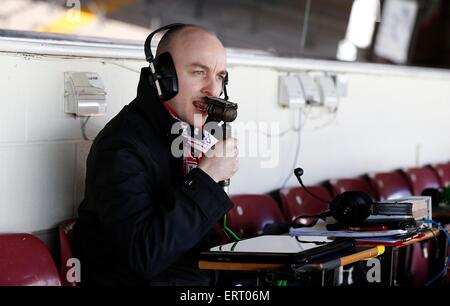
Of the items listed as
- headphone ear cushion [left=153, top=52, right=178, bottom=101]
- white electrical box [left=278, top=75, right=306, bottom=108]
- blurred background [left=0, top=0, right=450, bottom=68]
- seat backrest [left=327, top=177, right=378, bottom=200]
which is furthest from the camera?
blurred background [left=0, top=0, right=450, bottom=68]

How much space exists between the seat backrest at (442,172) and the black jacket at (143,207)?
237 centimetres

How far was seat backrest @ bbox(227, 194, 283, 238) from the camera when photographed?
2666 millimetres

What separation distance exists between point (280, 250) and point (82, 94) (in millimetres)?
881

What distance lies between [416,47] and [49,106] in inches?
194

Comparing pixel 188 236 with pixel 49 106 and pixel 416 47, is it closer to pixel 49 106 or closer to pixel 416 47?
pixel 49 106

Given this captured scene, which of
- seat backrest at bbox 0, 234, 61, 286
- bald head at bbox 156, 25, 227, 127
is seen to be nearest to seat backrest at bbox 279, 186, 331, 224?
bald head at bbox 156, 25, 227, 127

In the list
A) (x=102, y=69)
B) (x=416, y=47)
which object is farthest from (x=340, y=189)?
(x=416, y=47)

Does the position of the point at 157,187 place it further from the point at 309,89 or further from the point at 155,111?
the point at 309,89

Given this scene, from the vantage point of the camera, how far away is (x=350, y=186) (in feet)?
11.3

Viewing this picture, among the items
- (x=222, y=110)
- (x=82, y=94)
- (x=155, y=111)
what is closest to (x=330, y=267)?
(x=222, y=110)

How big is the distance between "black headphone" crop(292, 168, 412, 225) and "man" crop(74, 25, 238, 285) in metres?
0.40

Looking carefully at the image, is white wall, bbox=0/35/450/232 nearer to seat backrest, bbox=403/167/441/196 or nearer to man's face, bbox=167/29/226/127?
seat backrest, bbox=403/167/441/196

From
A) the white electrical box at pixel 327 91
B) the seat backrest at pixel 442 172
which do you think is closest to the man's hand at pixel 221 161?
the white electrical box at pixel 327 91

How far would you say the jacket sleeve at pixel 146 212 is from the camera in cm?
172
